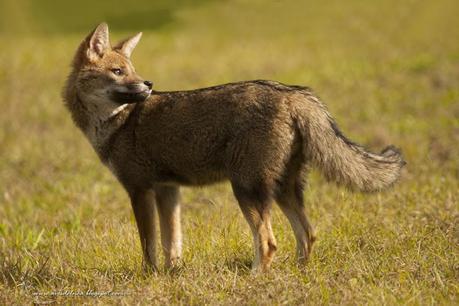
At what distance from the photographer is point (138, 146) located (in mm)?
6383

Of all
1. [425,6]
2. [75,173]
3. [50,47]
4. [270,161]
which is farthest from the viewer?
[425,6]

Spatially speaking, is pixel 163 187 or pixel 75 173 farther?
pixel 75 173

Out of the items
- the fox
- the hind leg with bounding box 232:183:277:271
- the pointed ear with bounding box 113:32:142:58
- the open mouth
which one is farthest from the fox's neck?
the hind leg with bounding box 232:183:277:271

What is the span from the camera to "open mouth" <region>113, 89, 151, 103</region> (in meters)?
6.38

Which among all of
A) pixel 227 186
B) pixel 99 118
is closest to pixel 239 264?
pixel 99 118

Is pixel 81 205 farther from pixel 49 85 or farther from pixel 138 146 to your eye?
pixel 49 85

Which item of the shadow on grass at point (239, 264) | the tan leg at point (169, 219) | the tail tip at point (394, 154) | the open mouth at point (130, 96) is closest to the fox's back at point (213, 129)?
the open mouth at point (130, 96)

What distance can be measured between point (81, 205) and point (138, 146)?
299cm

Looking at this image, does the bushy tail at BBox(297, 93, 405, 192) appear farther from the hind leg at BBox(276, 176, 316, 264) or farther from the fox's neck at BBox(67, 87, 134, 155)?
the fox's neck at BBox(67, 87, 134, 155)

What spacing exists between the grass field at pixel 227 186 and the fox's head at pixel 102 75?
125 cm

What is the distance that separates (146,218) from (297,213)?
1.25 m

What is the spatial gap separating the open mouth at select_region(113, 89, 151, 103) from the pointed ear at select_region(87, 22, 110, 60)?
50cm

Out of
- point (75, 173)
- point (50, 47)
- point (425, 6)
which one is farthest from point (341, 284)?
point (425, 6)

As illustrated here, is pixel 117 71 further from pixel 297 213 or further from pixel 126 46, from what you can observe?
pixel 297 213
